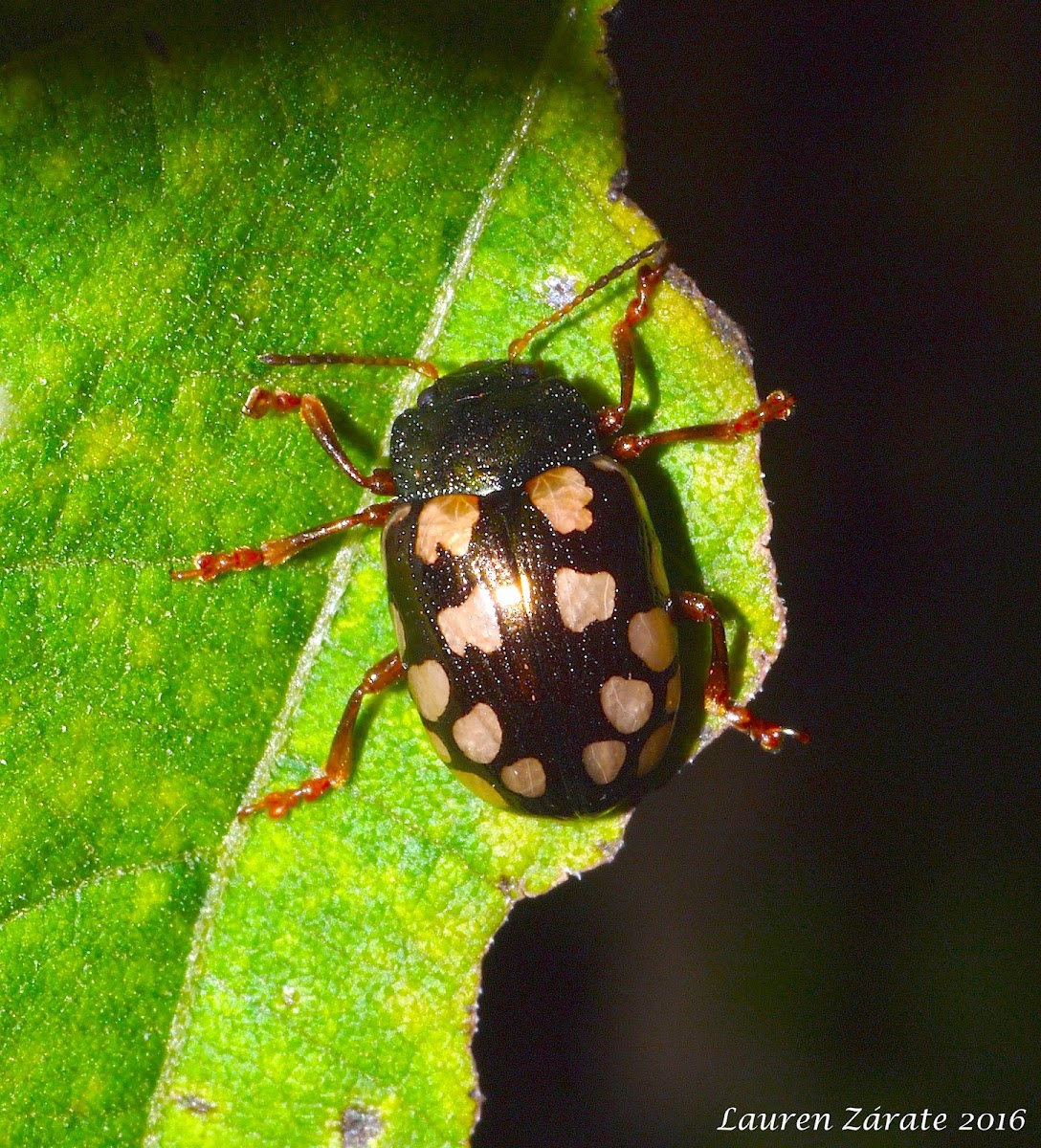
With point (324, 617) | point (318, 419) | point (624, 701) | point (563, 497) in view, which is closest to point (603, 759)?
point (624, 701)

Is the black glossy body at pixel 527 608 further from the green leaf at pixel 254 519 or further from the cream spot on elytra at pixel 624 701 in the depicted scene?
the green leaf at pixel 254 519

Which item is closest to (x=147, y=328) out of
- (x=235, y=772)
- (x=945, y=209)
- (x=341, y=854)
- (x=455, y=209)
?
(x=455, y=209)

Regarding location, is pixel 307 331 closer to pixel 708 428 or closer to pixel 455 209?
pixel 455 209

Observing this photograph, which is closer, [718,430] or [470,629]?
[470,629]

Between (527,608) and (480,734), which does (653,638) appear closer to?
(527,608)

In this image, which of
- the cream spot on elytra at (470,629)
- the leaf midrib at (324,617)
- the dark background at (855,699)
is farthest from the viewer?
the dark background at (855,699)

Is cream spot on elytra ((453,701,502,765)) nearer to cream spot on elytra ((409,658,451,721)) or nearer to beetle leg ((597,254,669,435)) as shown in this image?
cream spot on elytra ((409,658,451,721))

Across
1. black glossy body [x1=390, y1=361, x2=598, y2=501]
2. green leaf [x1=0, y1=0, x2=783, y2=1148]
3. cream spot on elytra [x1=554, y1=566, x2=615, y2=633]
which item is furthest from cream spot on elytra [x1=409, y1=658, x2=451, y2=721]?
black glossy body [x1=390, y1=361, x2=598, y2=501]

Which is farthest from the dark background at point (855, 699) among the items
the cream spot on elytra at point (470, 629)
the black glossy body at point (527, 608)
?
the cream spot on elytra at point (470, 629)
